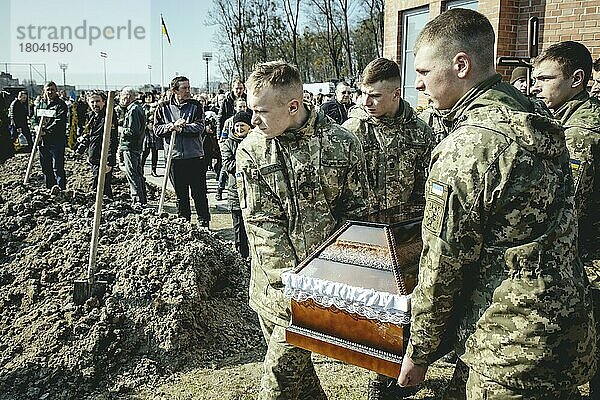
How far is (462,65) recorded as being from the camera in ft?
6.37

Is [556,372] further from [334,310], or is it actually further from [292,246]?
[292,246]


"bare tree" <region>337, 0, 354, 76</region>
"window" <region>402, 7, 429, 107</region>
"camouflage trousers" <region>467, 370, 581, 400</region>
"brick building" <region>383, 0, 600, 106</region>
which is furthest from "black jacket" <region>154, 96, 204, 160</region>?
"bare tree" <region>337, 0, 354, 76</region>

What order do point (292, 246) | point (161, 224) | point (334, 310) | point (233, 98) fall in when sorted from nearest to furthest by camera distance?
point (334, 310), point (292, 246), point (161, 224), point (233, 98)

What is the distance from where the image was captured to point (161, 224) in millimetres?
5496

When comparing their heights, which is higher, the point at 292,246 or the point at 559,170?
the point at 559,170

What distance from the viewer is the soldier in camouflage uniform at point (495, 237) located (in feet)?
5.99

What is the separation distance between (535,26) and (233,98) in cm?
793

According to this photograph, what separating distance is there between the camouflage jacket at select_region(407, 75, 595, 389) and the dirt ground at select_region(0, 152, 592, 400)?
1.84 metres

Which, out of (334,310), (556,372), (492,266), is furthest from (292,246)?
(556,372)

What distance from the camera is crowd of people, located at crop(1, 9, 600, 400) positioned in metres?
1.85

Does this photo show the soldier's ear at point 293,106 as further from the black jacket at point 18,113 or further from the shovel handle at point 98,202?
the black jacket at point 18,113

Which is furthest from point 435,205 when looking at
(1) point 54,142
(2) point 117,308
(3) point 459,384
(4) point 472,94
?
(1) point 54,142

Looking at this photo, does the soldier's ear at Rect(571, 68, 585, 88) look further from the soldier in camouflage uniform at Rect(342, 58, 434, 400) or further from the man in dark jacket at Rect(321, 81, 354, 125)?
the man in dark jacket at Rect(321, 81, 354, 125)

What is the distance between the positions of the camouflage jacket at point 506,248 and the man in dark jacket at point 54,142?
9975 mm
